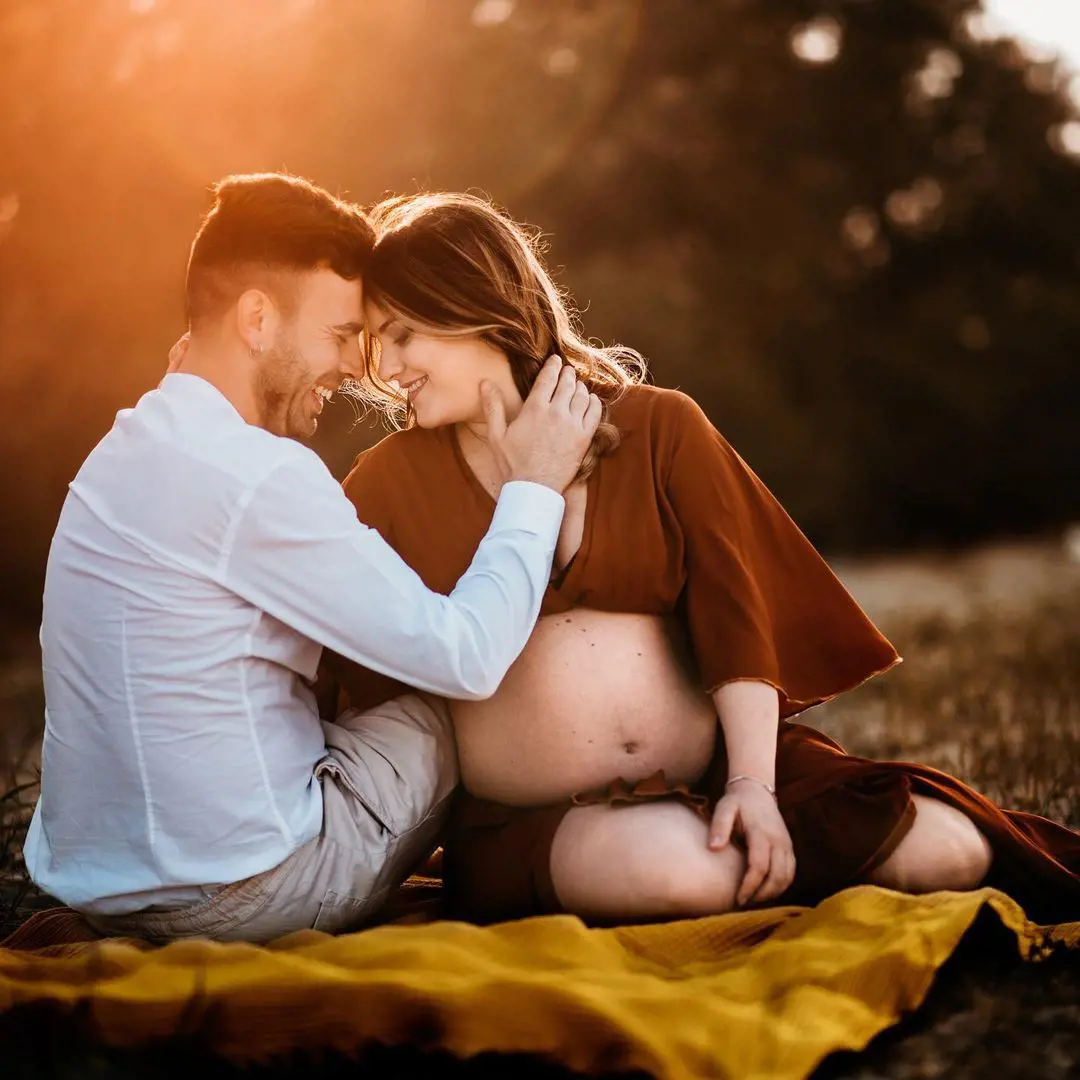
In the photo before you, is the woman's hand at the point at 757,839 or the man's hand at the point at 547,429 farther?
the man's hand at the point at 547,429

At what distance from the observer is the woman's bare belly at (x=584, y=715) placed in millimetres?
2748

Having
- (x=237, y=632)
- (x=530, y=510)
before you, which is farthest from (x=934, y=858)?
(x=237, y=632)

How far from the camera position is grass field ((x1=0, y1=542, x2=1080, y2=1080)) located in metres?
2.16

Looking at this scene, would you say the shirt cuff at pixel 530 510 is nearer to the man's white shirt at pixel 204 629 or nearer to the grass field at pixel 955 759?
the man's white shirt at pixel 204 629

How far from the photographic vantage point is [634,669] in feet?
9.09

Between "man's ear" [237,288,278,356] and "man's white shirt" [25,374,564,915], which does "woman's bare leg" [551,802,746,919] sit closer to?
"man's white shirt" [25,374,564,915]

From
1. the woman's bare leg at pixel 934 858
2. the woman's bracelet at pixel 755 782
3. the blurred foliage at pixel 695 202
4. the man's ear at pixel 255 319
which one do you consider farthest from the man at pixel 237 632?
the blurred foliage at pixel 695 202

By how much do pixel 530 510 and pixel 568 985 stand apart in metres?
0.89

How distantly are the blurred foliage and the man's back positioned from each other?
6.26 m

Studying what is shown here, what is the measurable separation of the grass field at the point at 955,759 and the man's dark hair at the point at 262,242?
1349 millimetres

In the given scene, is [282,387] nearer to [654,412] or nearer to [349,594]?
[349,594]

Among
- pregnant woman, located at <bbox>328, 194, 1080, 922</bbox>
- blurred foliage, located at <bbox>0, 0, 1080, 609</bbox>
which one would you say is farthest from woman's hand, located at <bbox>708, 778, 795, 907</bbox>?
blurred foliage, located at <bbox>0, 0, 1080, 609</bbox>

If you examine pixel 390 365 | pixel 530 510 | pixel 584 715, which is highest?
pixel 390 365

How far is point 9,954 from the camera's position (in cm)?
253
